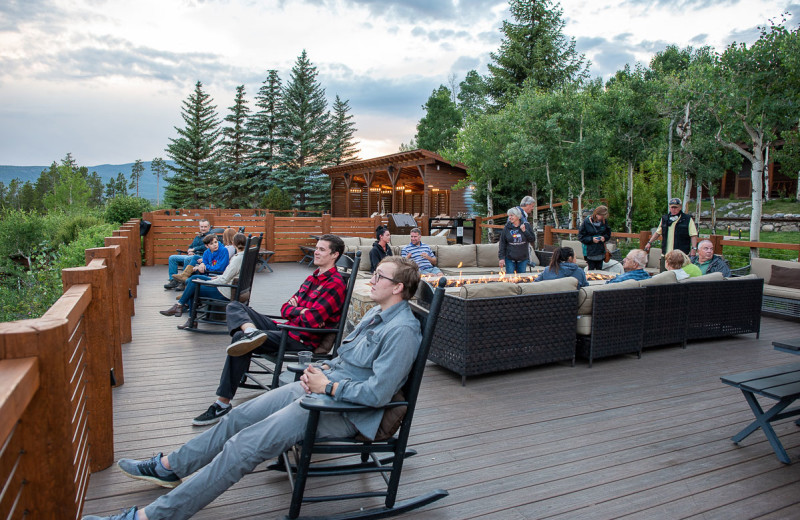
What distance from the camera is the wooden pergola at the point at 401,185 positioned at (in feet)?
63.1

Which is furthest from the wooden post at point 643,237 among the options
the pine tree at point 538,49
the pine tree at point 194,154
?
the pine tree at point 194,154

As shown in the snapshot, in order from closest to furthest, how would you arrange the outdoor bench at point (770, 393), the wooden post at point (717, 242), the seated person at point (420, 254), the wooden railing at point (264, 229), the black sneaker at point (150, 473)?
the black sneaker at point (150, 473)
the outdoor bench at point (770, 393)
the seated person at point (420, 254)
the wooden post at point (717, 242)
the wooden railing at point (264, 229)

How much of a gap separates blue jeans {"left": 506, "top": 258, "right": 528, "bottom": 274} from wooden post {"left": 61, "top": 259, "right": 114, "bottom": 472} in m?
5.44

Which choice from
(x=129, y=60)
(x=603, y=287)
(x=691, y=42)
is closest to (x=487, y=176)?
(x=603, y=287)

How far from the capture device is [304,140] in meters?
32.8

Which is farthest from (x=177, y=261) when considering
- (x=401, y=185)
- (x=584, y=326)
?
(x=401, y=185)

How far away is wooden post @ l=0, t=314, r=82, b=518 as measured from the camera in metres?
1.17

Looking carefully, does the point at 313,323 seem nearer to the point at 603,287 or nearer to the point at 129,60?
the point at 603,287

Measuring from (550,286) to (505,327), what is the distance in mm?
625

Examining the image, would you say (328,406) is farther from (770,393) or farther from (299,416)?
(770,393)

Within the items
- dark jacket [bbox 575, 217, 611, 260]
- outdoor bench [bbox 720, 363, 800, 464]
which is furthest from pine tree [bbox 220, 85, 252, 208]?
outdoor bench [bbox 720, 363, 800, 464]

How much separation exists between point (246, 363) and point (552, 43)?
997 inches

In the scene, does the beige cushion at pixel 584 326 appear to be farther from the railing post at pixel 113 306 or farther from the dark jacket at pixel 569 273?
the railing post at pixel 113 306

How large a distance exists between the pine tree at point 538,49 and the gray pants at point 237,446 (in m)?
24.1
